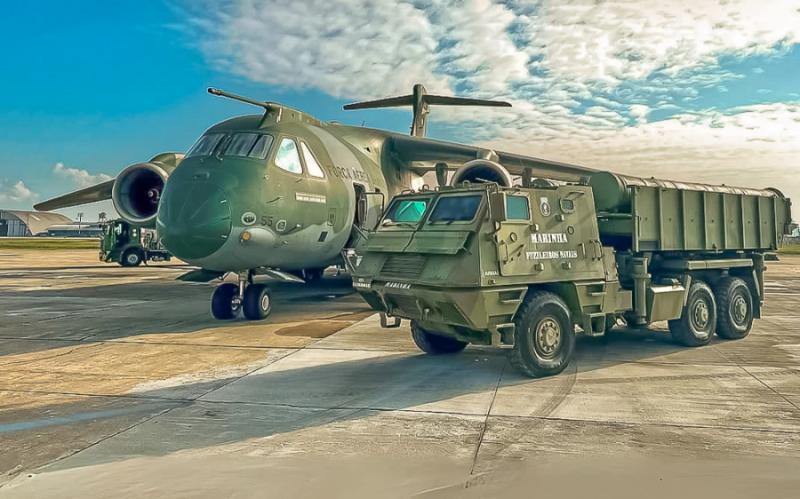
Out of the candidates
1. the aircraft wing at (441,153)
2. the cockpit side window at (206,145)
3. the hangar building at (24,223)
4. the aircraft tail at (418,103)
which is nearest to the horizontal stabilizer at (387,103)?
the aircraft tail at (418,103)

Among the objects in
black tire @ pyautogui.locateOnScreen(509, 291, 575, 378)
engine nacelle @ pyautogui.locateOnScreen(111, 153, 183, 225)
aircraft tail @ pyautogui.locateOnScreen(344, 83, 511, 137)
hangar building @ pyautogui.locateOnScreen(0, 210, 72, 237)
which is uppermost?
hangar building @ pyautogui.locateOnScreen(0, 210, 72, 237)

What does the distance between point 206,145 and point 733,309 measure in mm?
9993

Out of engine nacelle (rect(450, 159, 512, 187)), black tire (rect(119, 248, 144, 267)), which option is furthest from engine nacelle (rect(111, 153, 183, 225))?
black tire (rect(119, 248, 144, 267))

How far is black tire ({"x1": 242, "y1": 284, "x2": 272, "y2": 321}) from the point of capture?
11.4 metres

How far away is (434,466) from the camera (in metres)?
4.15

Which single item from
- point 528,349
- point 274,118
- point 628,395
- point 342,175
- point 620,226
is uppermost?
point 274,118

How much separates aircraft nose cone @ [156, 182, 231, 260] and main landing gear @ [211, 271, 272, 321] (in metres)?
1.59

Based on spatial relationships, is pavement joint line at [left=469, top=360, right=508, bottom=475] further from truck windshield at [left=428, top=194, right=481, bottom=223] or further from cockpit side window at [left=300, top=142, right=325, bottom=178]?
cockpit side window at [left=300, top=142, right=325, bottom=178]

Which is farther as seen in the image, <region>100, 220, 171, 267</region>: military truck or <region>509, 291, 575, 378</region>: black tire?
<region>100, 220, 171, 267</region>: military truck

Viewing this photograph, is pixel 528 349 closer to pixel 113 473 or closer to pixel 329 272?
pixel 113 473

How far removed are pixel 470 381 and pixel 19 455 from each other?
4482 millimetres

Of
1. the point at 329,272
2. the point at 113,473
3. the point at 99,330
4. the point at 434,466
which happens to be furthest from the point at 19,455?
the point at 329,272

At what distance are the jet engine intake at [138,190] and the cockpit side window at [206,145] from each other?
13.1 feet

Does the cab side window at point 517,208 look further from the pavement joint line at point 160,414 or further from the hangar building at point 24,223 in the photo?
the hangar building at point 24,223
